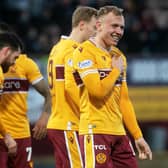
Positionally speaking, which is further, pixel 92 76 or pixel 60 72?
pixel 60 72

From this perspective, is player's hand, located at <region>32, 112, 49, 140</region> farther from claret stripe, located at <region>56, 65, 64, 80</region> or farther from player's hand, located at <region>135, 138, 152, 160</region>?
player's hand, located at <region>135, 138, 152, 160</region>

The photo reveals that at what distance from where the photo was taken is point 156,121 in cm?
1770

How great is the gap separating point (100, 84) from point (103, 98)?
0.49 ft

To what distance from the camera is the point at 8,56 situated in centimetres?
895

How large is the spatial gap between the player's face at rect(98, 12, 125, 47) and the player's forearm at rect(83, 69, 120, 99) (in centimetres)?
33

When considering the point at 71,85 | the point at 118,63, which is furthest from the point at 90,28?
the point at 118,63

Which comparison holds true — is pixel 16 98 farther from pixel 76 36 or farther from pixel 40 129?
pixel 76 36

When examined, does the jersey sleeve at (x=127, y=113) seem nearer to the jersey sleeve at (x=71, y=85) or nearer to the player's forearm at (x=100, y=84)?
the player's forearm at (x=100, y=84)

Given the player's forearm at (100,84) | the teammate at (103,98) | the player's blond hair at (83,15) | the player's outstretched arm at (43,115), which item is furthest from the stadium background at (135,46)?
the player's forearm at (100,84)

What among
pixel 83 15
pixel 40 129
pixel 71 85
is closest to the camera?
pixel 71 85

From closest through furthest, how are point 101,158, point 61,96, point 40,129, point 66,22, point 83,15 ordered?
point 101,158 → point 61,96 → point 83,15 → point 40,129 → point 66,22

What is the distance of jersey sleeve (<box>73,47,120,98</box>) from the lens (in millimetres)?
8031

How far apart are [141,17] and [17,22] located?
2813 mm

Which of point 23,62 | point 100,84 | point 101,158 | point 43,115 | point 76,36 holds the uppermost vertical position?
point 76,36
